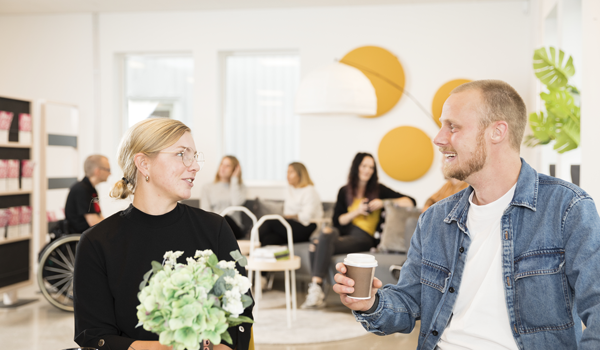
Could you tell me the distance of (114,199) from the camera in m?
1.85

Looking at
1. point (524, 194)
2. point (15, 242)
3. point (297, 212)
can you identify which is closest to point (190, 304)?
point (524, 194)

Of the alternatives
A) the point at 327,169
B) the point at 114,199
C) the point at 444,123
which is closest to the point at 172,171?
the point at 114,199

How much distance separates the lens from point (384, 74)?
6.14 m

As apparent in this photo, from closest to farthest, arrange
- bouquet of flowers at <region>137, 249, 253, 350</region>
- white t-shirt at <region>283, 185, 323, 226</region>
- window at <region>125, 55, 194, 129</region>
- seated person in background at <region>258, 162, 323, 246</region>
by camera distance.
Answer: bouquet of flowers at <region>137, 249, 253, 350</region> → seated person in background at <region>258, 162, 323, 246</region> → white t-shirt at <region>283, 185, 323, 226</region> → window at <region>125, 55, 194, 129</region>

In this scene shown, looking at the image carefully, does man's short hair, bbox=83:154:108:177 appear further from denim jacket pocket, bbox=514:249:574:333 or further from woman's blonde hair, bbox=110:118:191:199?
denim jacket pocket, bbox=514:249:574:333

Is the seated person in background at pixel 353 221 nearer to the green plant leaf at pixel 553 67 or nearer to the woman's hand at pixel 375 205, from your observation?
the woman's hand at pixel 375 205

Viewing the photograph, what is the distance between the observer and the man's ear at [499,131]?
1457 millimetres

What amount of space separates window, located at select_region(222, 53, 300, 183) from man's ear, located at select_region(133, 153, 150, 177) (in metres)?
4.91

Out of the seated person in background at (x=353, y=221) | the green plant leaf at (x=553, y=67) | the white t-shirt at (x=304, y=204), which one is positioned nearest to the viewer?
the green plant leaf at (x=553, y=67)

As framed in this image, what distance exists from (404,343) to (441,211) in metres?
2.38

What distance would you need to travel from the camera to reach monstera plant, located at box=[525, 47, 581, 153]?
3.71 metres

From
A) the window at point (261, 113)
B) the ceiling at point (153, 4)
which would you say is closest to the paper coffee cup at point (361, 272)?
the ceiling at point (153, 4)

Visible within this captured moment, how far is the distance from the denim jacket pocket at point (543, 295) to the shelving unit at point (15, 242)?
4.44 m

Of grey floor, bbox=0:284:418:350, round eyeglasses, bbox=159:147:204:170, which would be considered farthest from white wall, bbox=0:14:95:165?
round eyeglasses, bbox=159:147:204:170
